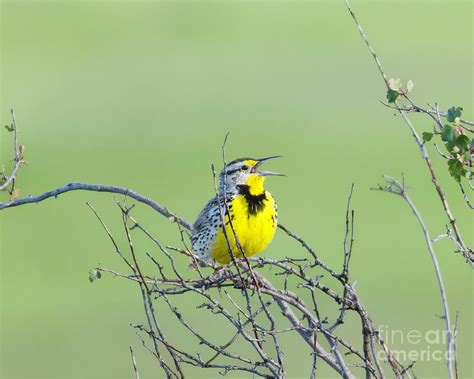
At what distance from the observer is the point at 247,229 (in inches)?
159

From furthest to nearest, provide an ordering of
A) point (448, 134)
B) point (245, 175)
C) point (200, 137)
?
point (200, 137) < point (245, 175) < point (448, 134)

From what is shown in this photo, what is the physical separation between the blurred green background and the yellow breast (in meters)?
4.81

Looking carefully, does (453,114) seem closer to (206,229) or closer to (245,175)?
(206,229)

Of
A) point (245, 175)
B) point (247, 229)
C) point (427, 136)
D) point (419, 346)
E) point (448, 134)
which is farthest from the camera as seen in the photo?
point (419, 346)

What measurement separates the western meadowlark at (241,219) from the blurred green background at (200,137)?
465 cm

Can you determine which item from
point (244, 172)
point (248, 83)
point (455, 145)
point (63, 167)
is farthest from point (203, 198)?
point (455, 145)

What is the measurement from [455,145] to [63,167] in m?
14.8

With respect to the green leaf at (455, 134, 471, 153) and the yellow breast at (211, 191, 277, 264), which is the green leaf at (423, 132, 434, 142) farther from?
the yellow breast at (211, 191, 277, 264)

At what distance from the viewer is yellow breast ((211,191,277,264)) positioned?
4.04 m

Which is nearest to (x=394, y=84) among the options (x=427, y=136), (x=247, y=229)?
(x=427, y=136)

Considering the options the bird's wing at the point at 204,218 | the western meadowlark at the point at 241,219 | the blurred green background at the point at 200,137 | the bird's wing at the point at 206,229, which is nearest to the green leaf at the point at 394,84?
the western meadowlark at the point at 241,219

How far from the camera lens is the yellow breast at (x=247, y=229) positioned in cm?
404

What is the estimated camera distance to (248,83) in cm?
2298

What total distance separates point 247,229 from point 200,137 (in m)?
14.9
